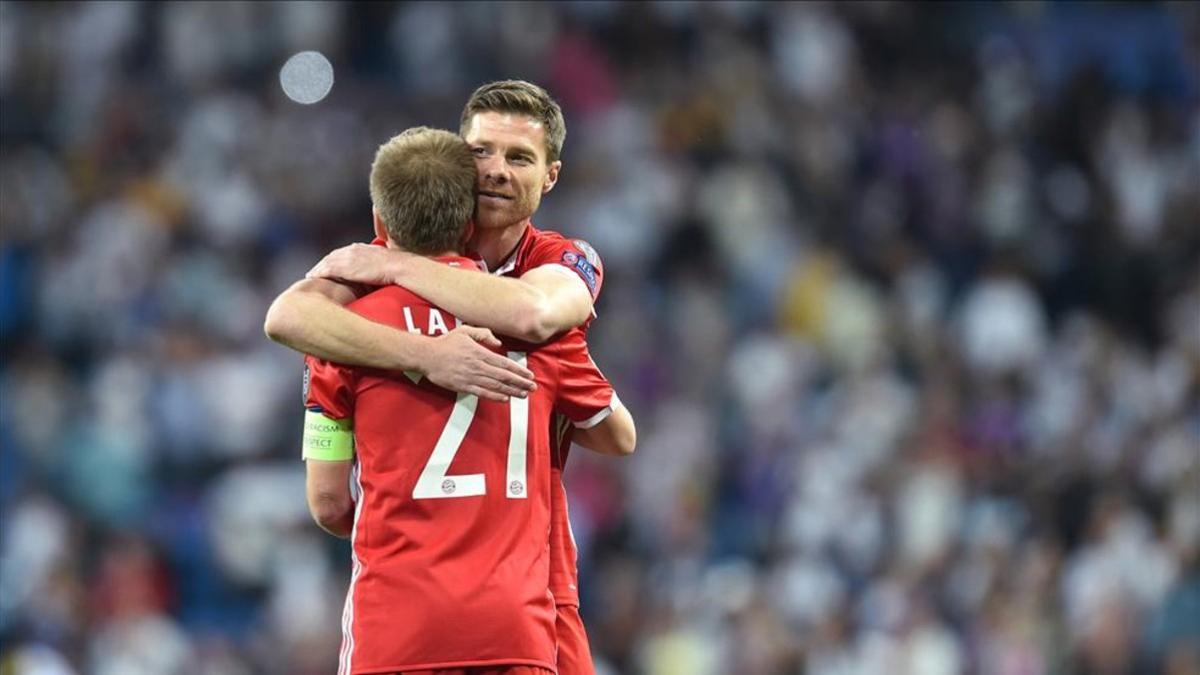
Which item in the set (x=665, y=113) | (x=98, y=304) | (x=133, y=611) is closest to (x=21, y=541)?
(x=133, y=611)

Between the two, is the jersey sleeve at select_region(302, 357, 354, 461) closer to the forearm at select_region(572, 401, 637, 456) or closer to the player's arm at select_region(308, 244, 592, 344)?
the player's arm at select_region(308, 244, 592, 344)

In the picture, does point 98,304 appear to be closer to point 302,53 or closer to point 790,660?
point 302,53

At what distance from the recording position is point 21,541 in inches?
432

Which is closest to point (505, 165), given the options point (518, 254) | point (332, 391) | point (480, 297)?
point (518, 254)

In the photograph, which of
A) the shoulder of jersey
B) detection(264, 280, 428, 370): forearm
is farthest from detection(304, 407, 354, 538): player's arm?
the shoulder of jersey

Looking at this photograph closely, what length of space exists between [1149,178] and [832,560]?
4322 mm

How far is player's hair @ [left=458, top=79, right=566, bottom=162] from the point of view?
4285 millimetres

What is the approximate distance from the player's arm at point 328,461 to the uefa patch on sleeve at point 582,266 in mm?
627

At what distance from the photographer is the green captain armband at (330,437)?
406 cm

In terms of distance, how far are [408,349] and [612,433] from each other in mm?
594

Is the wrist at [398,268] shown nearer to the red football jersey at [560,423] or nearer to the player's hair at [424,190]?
the player's hair at [424,190]

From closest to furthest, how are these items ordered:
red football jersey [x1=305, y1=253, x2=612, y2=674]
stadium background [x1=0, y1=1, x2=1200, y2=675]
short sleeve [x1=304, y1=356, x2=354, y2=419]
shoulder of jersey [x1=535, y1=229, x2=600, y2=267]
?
red football jersey [x1=305, y1=253, x2=612, y2=674], short sleeve [x1=304, y1=356, x2=354, y2=419], shoulder of jersey [x1=535, y1=229, x2=600, y2=267], stadium background [x1=0, y1=1, x2=1200, y2=675]

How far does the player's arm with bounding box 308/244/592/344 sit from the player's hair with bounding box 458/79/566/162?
380 mm

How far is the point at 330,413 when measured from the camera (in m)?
4.04
